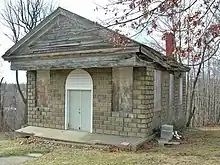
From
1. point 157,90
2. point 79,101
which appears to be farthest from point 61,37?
point 157,90

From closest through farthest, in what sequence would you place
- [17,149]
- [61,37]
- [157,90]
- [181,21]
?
[181,21]
[17,149]
[157,90]
[61,37]

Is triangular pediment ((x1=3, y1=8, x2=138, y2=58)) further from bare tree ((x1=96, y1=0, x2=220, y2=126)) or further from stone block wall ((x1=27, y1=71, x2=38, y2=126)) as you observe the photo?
bare tree ((x1=96, y1=0, x2=220, y2=126))

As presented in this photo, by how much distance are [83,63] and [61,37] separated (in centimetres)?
215

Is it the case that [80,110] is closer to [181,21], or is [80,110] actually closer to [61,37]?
[61,37]

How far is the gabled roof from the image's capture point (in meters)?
11.2

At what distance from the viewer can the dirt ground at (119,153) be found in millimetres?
8445

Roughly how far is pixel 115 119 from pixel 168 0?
7.43 meters

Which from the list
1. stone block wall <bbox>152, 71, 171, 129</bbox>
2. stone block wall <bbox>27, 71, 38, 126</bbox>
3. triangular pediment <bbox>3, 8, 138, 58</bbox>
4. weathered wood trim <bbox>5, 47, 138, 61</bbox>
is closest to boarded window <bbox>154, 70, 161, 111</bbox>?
stone block wall <bbox>152, 71, 171, 129</bbox>

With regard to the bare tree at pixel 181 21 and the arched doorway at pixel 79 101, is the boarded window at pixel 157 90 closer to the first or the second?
the arched doorway at pixel 79 101

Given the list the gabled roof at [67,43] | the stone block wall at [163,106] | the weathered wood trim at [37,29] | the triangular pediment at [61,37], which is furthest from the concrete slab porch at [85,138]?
the weathered wood trim at [37,29]

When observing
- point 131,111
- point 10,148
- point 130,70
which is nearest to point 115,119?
point 131,111

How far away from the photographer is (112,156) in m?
9.12

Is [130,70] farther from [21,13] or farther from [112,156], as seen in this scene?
[21,13]

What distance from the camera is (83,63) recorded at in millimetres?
11664
